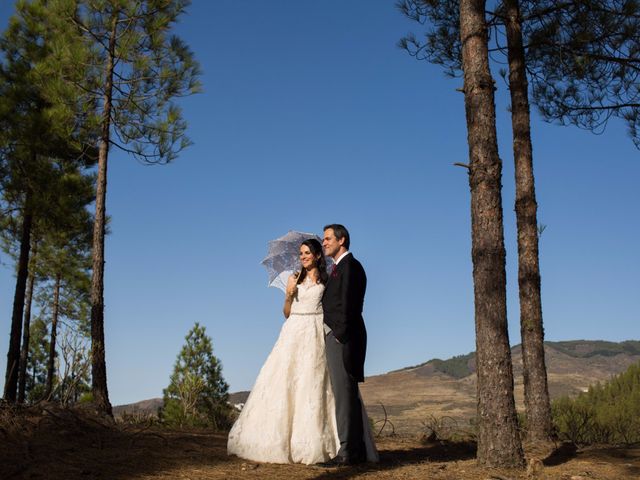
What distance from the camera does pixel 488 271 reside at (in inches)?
234

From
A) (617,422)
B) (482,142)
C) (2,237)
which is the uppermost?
(2,237)

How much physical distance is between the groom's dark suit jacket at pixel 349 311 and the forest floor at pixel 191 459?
970mm

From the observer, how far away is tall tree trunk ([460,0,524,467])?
227 inches

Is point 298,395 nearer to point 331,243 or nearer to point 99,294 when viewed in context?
point 331,243

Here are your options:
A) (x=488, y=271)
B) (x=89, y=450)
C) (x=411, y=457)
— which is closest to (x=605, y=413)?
(x=411, y=457)

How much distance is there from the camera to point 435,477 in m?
5.58

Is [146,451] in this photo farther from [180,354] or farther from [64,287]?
[64,287]

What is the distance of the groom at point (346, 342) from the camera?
5.83m

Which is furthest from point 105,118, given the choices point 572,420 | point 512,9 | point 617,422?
point 617,422

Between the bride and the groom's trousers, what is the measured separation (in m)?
0.11

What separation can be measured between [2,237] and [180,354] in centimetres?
899

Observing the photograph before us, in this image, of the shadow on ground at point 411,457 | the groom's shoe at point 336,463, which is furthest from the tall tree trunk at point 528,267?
the groom's shoe at point 336,463

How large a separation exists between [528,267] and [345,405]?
11.1ft

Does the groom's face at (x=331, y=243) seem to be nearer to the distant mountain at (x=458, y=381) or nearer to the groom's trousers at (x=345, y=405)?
the groom's trousers at (x=345, y=405)
